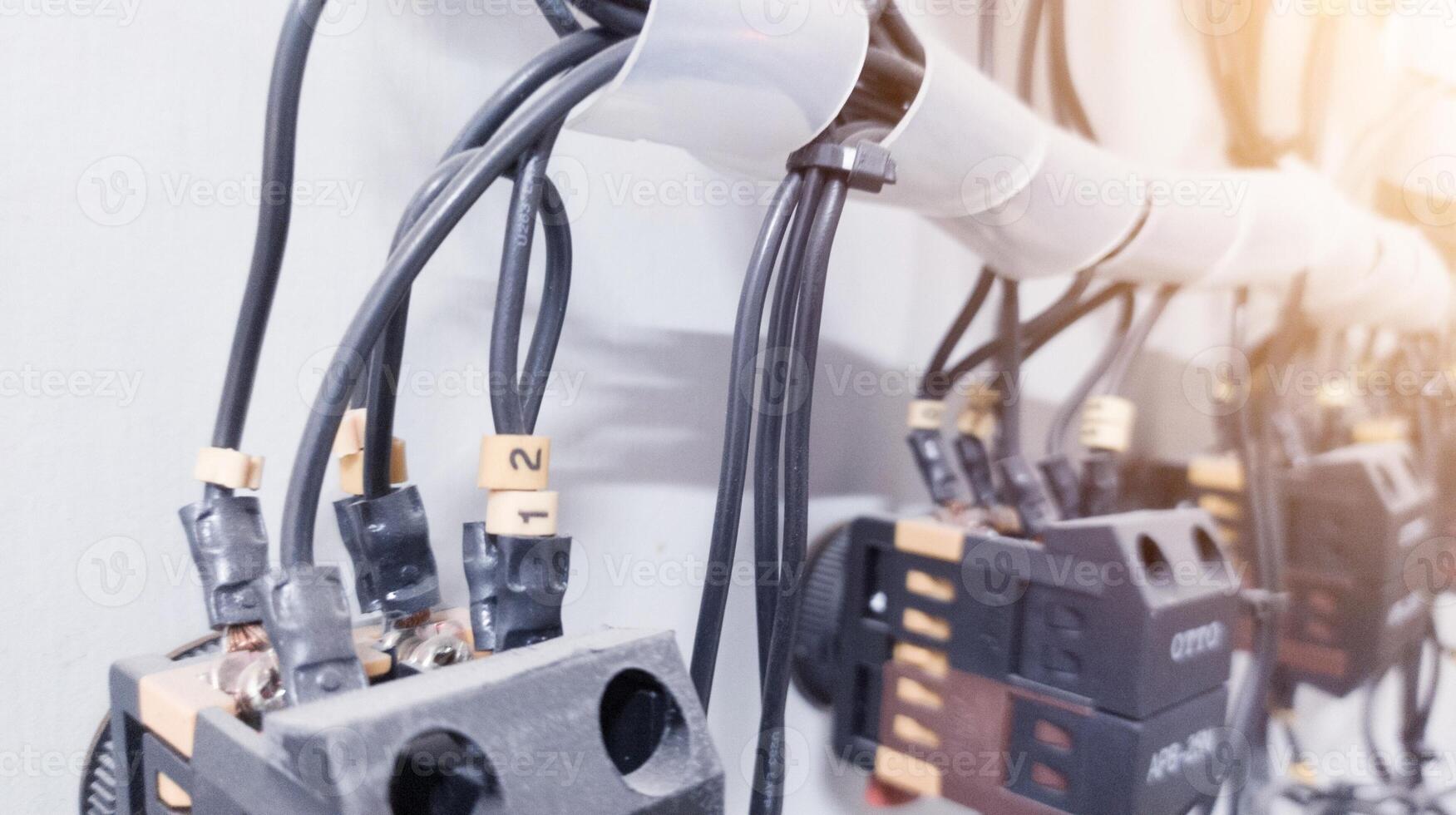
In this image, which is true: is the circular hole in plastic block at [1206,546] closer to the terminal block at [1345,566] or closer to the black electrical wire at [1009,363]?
the black electrical wire at [1009,363]

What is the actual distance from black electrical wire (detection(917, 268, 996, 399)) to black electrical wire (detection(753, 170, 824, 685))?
0.82 ft

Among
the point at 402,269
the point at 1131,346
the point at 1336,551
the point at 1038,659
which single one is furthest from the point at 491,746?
the point at 1336,551

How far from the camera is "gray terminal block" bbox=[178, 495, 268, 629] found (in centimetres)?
28

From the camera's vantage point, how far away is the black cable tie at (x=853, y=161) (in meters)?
0.36

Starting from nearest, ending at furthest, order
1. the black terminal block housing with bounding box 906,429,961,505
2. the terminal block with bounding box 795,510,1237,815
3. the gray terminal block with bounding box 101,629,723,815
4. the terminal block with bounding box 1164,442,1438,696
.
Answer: the gray terminal block with bounding box 101,629,723,815 < the terminal block with bounding box 795,510,1237,815 < the black terminal block housing with bounding box 906,429,961,505 < the terminal block with bounding box 1164,442,1438,696

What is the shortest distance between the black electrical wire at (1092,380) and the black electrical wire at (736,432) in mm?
360

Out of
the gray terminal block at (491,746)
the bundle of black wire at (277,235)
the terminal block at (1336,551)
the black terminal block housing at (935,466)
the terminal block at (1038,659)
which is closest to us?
the gray terminal block at (491,746)

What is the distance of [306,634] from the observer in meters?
0.24

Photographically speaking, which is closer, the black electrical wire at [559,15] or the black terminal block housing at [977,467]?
the black electrical wire at [559,15]

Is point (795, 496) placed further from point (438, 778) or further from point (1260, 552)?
A: point (1260, 552)

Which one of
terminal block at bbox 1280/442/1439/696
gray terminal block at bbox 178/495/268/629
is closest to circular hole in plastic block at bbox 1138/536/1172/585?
gray terminal block at bbox 178/495/268/629

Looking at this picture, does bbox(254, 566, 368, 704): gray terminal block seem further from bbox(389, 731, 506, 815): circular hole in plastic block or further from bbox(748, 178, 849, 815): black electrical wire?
bbox(748, 178, 849, 815): black electrical wire

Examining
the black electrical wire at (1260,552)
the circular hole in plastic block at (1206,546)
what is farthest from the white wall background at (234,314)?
the black electrical wire at (1260,552)

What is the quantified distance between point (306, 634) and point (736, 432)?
185 millimetres
